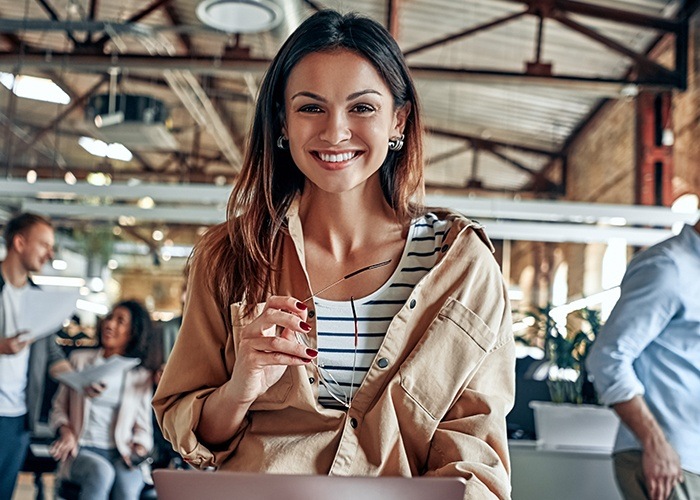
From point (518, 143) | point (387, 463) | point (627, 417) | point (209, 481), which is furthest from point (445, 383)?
point (518, 143)

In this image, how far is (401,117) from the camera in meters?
1.57

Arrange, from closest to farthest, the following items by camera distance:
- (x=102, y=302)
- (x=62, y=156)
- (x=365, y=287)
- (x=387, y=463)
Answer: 1. (x=387, y=463)
2. (x=365, y=287)
3. (x=102, y=302)
4. (x=62, y=156)

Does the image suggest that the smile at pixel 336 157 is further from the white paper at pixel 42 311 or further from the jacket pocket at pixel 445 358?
the white paper at pixel 42 311

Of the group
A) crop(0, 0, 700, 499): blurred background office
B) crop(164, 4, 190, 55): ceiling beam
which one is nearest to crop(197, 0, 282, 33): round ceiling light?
crop(0, 0, 700, 499): blurred background office

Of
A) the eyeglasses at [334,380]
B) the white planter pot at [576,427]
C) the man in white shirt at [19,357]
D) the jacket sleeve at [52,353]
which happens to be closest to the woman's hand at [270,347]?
the eyeglasses at [334,380]

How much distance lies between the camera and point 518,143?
11617 millimetres

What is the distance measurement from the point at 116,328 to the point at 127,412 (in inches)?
21.8

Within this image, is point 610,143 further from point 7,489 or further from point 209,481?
point 209,481

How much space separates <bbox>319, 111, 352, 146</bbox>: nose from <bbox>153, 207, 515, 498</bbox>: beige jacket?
0.21m

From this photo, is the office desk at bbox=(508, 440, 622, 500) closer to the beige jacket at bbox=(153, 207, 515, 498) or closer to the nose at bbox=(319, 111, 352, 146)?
the beige jacket at bbox=(153, 207, 515, 498)

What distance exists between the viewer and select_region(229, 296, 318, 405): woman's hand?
47.4 inches

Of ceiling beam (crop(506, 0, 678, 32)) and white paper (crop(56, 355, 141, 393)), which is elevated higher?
ceiling beam (crop(506, 0, 678, 32))

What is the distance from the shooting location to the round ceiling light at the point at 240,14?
5102 millimetres

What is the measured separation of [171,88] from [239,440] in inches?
367
